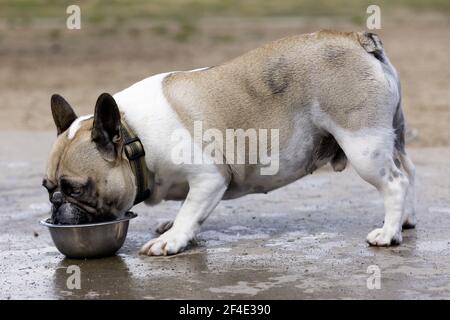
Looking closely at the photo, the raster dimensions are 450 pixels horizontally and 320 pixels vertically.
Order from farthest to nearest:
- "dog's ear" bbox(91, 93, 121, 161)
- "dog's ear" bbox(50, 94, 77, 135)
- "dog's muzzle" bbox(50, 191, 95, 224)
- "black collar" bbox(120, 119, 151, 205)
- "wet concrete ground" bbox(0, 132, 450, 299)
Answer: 1. "dog's ear" bbox(50, 94, 77, 135)
2. "black collar" bbox(120, 119, 151, 205)
3. "dog's muzzle" bbox(50, 191, 95, 224)
4. "dog's ear" bbox(91, 93, 121, 161)
5. "wet concrete ground" bbox(0, 132, 450, 299)

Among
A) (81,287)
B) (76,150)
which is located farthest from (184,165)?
(81,287)

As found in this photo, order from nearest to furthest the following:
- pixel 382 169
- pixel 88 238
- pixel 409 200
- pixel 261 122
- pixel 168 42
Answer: pixel 88 238
pixel 382 169
pixel 261 122
pixel 409 200
pixel 168 42

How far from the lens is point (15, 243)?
676 centimetres

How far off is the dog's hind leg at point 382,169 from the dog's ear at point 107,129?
1428 mm

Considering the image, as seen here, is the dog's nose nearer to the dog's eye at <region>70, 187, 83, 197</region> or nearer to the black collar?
the dog's eye at <region>70, 187, 83, 197</region>

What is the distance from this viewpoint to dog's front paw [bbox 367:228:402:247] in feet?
20.9

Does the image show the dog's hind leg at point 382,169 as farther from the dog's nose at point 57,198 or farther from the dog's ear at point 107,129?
the dog's nose at point 57,198

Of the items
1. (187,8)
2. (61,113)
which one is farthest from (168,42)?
(61,113)

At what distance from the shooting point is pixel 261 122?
257 inches

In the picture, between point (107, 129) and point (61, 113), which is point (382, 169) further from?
point (61, 113)

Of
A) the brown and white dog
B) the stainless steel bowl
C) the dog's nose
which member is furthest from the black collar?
the dog's nose

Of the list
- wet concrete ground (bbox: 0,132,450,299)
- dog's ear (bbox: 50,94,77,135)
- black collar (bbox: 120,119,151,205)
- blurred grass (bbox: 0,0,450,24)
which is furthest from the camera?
blurred grass (bbox: 0,0,450,24)

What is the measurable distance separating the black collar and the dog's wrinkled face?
5cm

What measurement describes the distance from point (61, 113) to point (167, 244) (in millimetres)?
1060
